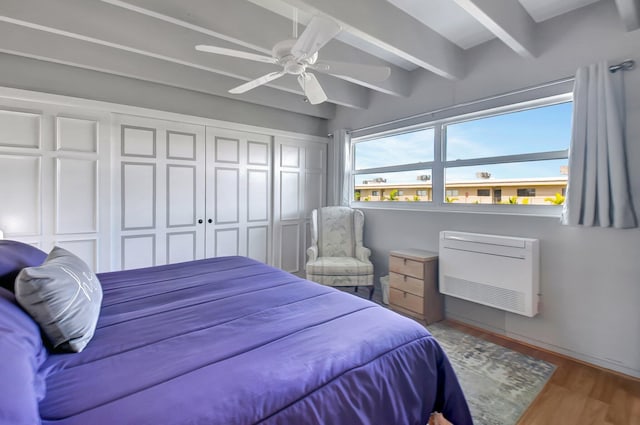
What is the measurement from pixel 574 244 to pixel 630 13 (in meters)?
1.55

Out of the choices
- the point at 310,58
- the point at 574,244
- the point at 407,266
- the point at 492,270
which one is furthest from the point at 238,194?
the point at 574,244

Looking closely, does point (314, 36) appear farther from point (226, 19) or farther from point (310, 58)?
point (226, 19)

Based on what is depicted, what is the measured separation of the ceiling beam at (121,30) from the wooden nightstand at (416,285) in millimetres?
2306

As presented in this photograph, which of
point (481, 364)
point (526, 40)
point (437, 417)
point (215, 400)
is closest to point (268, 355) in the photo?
point (215, 400)

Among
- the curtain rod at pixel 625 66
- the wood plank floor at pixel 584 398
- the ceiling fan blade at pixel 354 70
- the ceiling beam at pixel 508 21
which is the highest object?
the ceiling beam at pixel 508 21

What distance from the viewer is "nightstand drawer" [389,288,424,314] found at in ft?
9.86

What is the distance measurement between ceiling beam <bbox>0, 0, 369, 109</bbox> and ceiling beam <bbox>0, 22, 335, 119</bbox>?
12 centimetres

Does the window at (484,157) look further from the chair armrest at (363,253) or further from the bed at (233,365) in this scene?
the bed at (233,365)

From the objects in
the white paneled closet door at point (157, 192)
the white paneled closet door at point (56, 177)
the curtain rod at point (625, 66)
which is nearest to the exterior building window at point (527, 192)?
the curtain rod at point (625, 66)

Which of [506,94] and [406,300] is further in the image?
[406,300]

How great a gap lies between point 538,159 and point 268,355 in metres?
2.72

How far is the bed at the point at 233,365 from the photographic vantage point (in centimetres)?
79

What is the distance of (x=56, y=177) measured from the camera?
9.23 feet

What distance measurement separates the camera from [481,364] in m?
2.30
